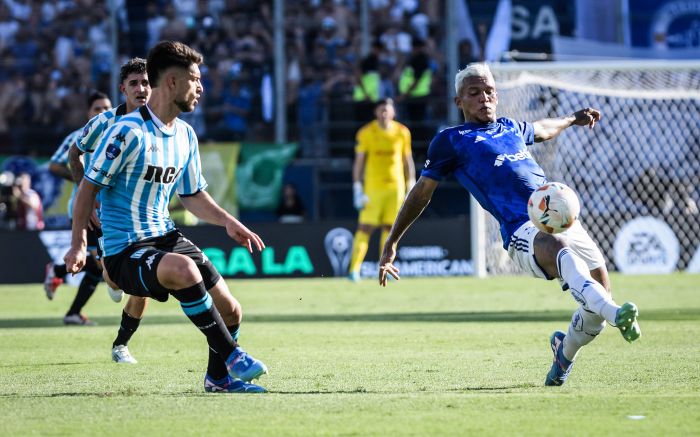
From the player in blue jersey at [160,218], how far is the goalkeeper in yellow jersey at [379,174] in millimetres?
11235

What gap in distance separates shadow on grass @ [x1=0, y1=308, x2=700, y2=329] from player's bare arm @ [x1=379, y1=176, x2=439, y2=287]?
185 inches

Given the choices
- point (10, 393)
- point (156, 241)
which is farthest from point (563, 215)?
point (10, 393)

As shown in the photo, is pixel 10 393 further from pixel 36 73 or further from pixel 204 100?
pixel 36 73

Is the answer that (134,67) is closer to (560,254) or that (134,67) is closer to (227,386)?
(227,386)

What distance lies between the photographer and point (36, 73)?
78.8 ft

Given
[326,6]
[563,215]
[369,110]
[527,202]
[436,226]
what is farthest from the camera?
[326,6]

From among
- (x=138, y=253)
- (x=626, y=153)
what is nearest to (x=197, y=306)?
(x=138, y=253)

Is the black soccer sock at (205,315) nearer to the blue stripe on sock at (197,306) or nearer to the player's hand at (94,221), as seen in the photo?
the blue stripe on sock at (197,306)

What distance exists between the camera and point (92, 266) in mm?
12164

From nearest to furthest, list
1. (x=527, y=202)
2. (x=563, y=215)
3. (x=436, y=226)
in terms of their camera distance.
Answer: (x=563, y=215), (x=527, y=202), (x=436, y=226)

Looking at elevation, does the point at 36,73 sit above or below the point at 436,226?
above

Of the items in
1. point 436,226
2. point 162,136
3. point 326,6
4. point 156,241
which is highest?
point 326,6

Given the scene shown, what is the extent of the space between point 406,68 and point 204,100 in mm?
3936

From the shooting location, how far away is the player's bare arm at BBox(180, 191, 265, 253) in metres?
7.18
